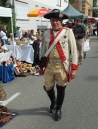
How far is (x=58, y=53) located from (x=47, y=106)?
1.42 metres

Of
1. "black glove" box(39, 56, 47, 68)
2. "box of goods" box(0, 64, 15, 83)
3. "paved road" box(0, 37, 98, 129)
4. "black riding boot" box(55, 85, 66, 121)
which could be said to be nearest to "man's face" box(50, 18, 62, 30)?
"black glove" box(39, 56, 47, 68)

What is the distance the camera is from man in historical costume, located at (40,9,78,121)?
12.5ft

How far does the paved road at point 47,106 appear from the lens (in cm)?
399

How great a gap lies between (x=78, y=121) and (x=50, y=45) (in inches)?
55.1

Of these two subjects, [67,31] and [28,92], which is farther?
[28,92]

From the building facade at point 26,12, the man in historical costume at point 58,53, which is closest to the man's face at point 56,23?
the man in historical costume at point 58,53

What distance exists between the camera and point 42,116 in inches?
170

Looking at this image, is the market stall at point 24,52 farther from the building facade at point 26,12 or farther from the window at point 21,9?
the window at point 21,9

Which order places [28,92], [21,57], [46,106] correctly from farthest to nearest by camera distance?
[21,57] < [28,92] < [46,106]

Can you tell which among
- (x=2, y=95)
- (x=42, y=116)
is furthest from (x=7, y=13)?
(x=42, y=116)

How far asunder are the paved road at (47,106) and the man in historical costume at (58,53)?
0.97 ft

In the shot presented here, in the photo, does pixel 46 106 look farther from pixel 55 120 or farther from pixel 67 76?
pixel 67 76

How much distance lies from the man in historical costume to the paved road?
0.97 feet

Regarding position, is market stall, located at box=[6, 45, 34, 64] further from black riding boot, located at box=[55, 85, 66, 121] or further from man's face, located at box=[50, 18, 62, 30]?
man's face, located at box=[50, 18, 62, 30]
